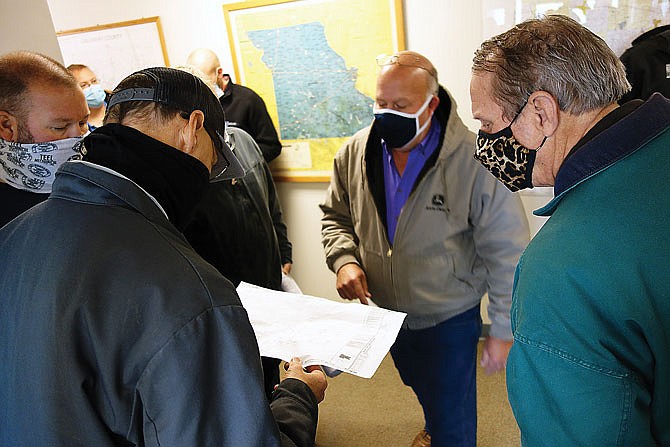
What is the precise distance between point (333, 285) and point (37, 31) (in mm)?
2260

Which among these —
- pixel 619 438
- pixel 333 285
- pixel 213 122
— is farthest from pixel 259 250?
pixel 333 285

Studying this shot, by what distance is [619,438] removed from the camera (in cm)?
81

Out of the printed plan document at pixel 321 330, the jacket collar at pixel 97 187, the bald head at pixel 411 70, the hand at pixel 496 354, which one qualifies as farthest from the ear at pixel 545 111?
the hand at pixel 496 354

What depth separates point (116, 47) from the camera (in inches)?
136

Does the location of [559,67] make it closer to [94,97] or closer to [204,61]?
[94,97]

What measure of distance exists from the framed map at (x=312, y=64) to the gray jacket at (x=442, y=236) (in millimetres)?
1041

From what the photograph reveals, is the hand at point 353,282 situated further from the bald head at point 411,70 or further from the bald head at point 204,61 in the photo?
the bald head at point 204,61

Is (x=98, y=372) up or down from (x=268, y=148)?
up

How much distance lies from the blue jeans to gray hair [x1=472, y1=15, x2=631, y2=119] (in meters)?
1.08

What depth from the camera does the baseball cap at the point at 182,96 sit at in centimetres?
96

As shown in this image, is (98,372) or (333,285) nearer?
(98,372)

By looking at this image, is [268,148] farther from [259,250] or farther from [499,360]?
[499,360]

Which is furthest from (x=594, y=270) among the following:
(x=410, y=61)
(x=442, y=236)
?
(x=410, y=61)

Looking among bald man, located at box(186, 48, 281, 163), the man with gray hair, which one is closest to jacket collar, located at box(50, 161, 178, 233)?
the man with gray hair
